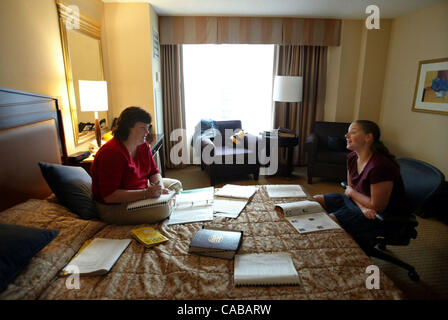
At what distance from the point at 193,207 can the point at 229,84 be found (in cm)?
332

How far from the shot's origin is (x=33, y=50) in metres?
2.00

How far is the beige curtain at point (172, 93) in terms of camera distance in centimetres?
440

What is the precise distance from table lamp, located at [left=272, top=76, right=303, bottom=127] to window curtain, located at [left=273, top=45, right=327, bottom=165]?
52cm

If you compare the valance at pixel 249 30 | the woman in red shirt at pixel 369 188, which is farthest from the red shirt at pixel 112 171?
the valance at pixel 249 30

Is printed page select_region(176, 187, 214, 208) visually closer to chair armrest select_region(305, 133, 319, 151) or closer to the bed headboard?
the bed headboard

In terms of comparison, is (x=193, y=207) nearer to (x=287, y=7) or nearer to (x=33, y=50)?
(x=33, y=50)

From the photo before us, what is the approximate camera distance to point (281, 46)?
4.48 m

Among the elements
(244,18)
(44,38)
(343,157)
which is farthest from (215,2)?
(343,157)

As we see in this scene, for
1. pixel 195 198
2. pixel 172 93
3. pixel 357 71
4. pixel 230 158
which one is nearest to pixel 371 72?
pixel 357 71

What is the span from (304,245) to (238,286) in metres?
0.45

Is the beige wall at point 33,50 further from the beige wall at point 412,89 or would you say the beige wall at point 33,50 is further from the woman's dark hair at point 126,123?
the beige wall at point 412,89

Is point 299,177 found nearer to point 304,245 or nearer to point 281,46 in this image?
point 281,46

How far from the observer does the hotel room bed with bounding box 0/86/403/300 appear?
41.0 inches

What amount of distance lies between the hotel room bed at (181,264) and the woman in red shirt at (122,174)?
0.29 feet
